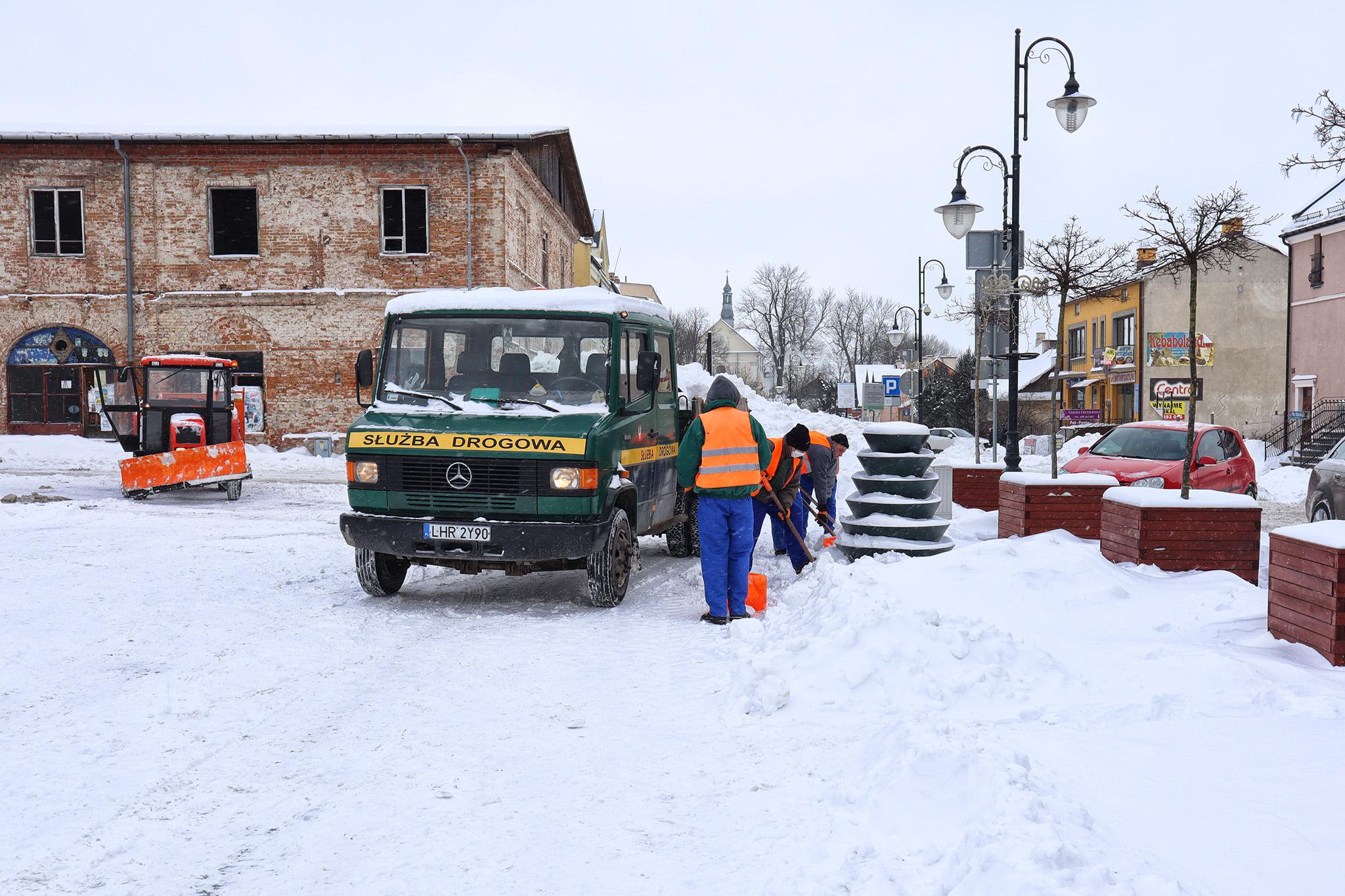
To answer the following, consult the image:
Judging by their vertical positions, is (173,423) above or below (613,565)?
above

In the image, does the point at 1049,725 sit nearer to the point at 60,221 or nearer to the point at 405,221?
the point at 405,221

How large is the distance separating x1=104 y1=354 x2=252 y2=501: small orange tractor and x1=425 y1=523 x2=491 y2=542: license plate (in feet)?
33.0

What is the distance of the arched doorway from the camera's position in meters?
27.5

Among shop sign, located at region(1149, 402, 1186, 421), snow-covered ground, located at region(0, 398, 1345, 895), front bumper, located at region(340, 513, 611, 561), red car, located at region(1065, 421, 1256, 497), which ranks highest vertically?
shop sign, located at region(1149, 402, 1186, 421)

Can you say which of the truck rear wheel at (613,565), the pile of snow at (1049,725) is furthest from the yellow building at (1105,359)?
the pile of snow at (1049,725)

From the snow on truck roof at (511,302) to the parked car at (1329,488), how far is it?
798cm

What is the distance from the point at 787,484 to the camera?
10.2m

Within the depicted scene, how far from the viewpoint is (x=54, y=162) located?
27281 mm

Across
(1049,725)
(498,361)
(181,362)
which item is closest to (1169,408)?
(181,362)

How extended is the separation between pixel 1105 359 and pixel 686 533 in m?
43.7

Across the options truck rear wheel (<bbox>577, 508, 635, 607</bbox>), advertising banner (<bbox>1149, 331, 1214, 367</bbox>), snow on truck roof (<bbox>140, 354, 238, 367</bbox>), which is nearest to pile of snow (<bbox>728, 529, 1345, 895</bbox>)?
truck rear wheel (<bbox>577, 508, 635, 607</bbox>)

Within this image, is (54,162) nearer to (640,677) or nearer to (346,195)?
(346,195)

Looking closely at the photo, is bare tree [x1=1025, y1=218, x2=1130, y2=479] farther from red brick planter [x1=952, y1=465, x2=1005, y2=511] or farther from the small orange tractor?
the small orange tractor

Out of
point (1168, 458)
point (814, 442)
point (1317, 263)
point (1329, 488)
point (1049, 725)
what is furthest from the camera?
point (1317, 263)
